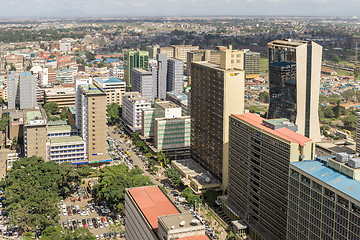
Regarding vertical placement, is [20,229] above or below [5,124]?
below

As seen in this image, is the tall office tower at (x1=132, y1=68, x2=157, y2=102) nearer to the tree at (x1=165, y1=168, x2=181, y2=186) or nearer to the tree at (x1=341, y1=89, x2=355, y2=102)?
the tree at (x1=165, y1=168, x2=181, y2=186)

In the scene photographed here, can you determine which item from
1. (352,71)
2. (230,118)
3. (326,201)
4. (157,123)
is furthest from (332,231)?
(352,71)

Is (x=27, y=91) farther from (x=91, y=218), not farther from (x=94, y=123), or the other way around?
(x=91, y=218)

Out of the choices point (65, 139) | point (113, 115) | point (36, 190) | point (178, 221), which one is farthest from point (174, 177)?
point (113, 115)

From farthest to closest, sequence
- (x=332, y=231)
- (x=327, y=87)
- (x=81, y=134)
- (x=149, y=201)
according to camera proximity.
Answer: (x=327, y=87)
(x=81, y=134)
(x=149, y=201)
(x=332, y=231)

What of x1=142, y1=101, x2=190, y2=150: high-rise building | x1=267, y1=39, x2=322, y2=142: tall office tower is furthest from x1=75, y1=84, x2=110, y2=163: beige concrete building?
x1=267, y1=39, x2=322, y2=142: tall office tower

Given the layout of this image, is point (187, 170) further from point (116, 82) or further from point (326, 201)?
point (116, 82)
